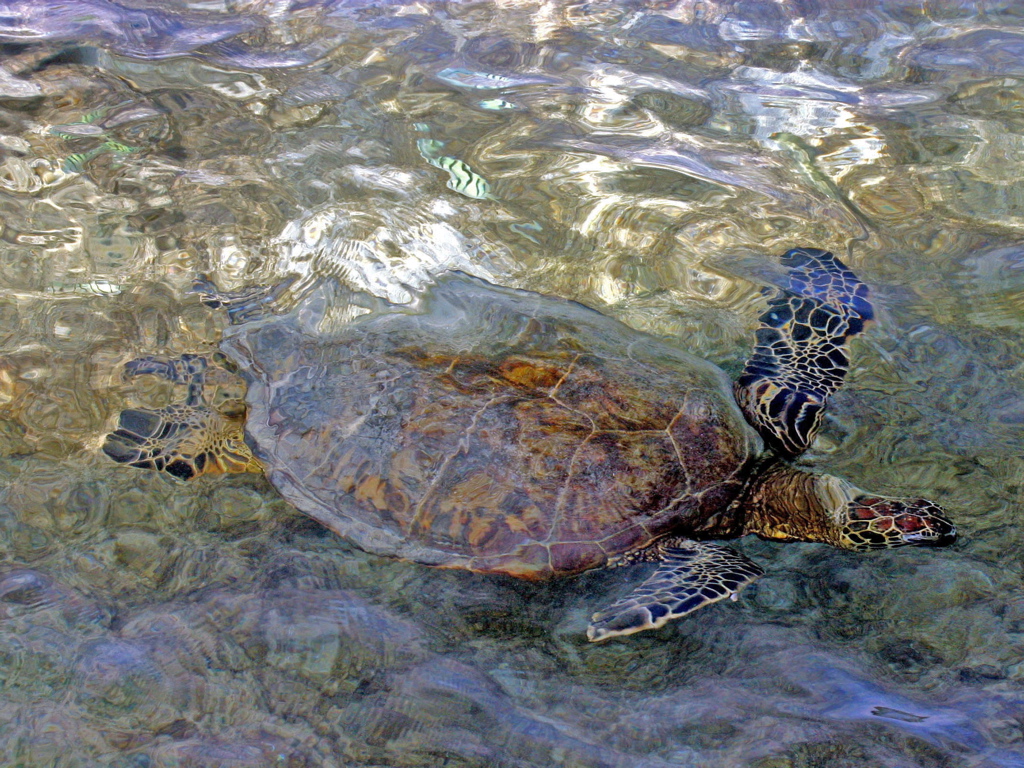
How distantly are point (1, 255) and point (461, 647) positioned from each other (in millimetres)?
3389

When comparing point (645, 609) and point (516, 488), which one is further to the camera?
point (516, 488)

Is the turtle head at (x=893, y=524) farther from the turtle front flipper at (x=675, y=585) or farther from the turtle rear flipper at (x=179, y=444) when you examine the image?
the turtle rear flipper at (x=179, y=444)

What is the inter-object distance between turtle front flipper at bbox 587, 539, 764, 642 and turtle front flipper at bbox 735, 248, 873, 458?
71cm

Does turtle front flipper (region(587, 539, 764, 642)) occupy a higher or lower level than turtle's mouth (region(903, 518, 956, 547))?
lower

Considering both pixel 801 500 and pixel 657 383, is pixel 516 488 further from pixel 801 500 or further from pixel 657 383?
pixel 801 500

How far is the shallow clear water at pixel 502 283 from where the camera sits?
201 centimetres

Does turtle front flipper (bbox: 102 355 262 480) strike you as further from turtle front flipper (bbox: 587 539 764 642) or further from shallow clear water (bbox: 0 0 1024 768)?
turtle front flipper (bbox: 587 539 764 642)

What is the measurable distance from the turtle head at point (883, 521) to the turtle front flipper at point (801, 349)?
1.37ft

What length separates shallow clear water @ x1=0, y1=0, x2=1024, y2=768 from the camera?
2006mm

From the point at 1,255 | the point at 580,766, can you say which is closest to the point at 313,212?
the point at 1,255

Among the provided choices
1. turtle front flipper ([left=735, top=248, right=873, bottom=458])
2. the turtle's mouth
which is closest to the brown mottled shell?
turtle front flipper ([left=735, top=248, right=873, bottom=458])

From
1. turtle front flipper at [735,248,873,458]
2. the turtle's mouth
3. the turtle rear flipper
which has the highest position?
turtle front flipper at [735,248,873,458]

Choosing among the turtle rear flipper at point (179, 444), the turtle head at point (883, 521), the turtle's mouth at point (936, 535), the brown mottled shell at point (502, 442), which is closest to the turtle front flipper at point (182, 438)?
the turtle rear flipper at point (179, 444)

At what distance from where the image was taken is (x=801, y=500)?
2863 millimetres
